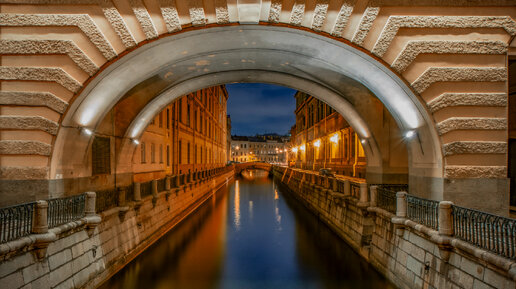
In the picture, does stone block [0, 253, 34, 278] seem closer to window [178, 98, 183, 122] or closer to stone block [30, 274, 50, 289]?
stone block [30, 274, 50, 289]

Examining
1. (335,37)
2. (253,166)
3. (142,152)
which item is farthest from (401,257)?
(253,166)

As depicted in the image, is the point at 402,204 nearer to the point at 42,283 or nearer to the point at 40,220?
the point at 40,220

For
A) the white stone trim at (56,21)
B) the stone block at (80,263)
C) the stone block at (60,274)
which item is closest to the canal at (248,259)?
the stone block at (80,263)

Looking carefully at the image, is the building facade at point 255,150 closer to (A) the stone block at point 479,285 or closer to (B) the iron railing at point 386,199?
(B) the iron railing at point 386,199

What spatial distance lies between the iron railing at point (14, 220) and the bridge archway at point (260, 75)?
202cm

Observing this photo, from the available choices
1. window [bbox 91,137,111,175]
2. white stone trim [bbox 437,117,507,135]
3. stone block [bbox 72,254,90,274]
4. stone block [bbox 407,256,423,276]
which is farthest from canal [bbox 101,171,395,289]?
white stone trim [bbox 437,117,507,135]

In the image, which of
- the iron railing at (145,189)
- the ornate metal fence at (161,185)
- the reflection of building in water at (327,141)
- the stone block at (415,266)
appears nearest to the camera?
the stone block at (415,266)

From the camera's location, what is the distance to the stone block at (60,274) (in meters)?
7.03

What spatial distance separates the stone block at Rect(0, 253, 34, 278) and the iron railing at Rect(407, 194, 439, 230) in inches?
363

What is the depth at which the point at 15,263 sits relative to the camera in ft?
19.6

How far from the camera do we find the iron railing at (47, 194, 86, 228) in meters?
7.35

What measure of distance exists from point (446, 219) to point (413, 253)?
197cm

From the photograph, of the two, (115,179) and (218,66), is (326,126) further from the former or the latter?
(115,179)

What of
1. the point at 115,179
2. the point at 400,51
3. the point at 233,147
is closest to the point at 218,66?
the point at 115,179
